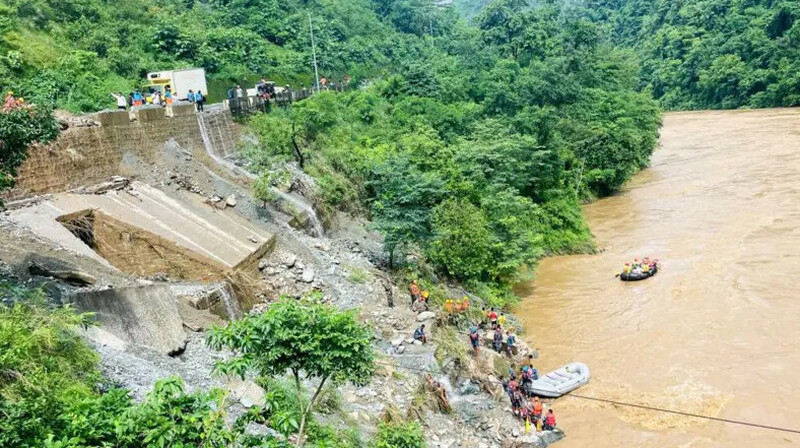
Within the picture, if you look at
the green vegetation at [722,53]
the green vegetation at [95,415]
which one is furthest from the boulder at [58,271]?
the green vegetation at [722,53]

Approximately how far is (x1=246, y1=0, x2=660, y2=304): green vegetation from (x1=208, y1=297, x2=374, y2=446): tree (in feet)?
42.0

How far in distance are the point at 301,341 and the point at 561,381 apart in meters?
12.0

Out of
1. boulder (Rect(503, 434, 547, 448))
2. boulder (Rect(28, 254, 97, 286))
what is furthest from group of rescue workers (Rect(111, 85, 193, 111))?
boulder (Rect(503, 434, 547, 448))

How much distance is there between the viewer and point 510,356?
1950 cm

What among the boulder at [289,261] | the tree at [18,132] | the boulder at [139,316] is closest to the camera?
the tree at [18,132]

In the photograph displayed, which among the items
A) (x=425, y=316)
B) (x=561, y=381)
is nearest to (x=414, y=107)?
(x=425, y=316)

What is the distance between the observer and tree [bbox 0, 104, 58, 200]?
409 inches

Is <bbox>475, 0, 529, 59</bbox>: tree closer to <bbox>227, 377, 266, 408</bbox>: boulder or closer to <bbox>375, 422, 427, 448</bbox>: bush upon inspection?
<bbox>375, 422, 427, 448</bbox>: bush

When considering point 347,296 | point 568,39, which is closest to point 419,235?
point 347,296

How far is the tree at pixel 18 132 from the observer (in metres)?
10.4

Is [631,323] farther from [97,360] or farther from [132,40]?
[132,40]

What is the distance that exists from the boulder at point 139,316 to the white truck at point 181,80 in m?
13.6

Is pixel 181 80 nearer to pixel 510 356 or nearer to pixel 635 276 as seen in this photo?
pixel 510 356

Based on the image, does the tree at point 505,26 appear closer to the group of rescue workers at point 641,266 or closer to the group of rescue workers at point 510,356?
the group of rescue workers at point 641,266
